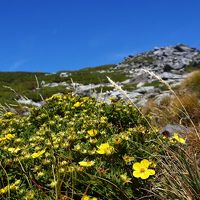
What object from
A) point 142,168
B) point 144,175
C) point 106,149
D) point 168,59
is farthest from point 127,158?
Result: point 168,59

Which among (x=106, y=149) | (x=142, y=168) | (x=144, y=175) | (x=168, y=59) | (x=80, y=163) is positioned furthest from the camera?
(x=168, y=59)

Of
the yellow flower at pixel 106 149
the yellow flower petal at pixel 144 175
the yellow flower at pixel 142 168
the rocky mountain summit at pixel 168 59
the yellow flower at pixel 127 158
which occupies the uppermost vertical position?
the rocky mountain summit at pixel 168 59

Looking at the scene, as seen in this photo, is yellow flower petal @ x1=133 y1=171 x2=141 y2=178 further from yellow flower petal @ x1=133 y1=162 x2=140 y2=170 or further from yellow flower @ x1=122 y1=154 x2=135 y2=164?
yellow flower @ x1=122 y1=154 x2=135 y2=164

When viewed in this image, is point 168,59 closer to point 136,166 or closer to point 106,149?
point 106,149

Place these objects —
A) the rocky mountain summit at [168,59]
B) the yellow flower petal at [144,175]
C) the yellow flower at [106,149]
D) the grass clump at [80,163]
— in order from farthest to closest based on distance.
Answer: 1. the rocky mountain summit at [168,59]
2. the yellow flower at [106,149]
3. the grass clump at [80,163]
4. the yellow flower petal at [144,175]

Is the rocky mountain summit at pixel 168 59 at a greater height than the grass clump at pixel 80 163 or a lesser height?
greater

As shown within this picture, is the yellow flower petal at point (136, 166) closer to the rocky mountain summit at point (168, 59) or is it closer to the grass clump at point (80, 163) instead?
the grass clump at point (80, 163)

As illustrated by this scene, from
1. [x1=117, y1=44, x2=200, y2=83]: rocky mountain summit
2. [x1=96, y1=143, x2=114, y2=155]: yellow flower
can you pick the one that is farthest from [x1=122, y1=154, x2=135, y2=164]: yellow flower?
[x1=117, y1=44, x2=200, y2=83]: rocky mountain summit

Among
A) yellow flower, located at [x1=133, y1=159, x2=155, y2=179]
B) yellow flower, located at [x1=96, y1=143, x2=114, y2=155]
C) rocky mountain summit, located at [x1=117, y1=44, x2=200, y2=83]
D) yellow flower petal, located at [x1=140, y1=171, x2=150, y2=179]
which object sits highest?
rocky mountain summit, located at [x1=117, y1=44, x2=200, y2=83]

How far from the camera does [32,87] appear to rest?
49.7 m

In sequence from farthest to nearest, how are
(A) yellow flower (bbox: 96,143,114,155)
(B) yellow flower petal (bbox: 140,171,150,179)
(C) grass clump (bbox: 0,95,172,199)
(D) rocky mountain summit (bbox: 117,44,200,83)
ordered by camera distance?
(D) rocky mountain summit (bbox: 117,44,200,83), (A) yellow flower (bbox: 96,143,114,155), (C) grass clump (bbox: 0,95,172,199), (B) yellow flower petal (bbox: 140,171,150,179)

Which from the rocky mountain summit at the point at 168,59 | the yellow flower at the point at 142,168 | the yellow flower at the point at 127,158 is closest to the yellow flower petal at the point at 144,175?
the yellow flower at the point at 142,168

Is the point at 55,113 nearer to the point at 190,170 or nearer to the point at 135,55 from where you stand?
the point at 190,170

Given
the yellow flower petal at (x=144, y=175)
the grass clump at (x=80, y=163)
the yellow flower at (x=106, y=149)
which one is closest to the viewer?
the yellow flower petal at (x=144, y=175)
